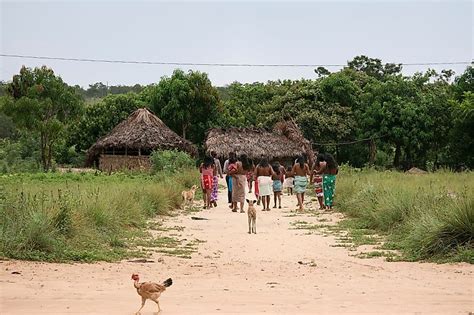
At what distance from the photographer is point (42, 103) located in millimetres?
38438

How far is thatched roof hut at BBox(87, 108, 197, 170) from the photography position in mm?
42094

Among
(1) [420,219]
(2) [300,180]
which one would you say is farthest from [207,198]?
(1) [420,219]

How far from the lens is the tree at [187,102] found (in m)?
46.1

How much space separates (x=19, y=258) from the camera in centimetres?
949

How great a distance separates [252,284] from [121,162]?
1409 inches

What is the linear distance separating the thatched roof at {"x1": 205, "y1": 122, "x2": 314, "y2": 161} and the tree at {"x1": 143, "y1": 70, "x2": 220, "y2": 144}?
3191 mm

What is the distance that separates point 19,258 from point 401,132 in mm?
36928

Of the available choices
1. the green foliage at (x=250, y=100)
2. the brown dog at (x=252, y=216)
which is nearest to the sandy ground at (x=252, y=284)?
the brown dog at (x=252, y=216)

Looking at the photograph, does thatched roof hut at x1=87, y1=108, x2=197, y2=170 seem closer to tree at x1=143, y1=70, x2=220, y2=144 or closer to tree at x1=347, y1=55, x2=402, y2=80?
tree at x1=143, y1=70, x2=220, y2=144

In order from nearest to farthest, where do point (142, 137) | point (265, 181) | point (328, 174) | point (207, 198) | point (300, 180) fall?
point (328, 174)
point (265, 181)
point (300, 180)
point (207, 198)
point (142, 137)

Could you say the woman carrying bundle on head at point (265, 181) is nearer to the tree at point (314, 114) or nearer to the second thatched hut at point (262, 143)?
the second thatched hut at point (262, 143)

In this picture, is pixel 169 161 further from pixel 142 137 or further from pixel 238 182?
pixel 238 182

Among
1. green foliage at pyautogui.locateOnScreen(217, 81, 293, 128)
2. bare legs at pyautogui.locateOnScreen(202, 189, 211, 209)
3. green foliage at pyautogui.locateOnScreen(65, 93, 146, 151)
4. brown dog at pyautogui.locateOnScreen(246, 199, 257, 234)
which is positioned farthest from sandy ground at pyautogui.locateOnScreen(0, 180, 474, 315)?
green foliage at pyautogui.locateOnScreen(217, 81, 293, 128)

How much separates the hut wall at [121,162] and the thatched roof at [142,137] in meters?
0.60
